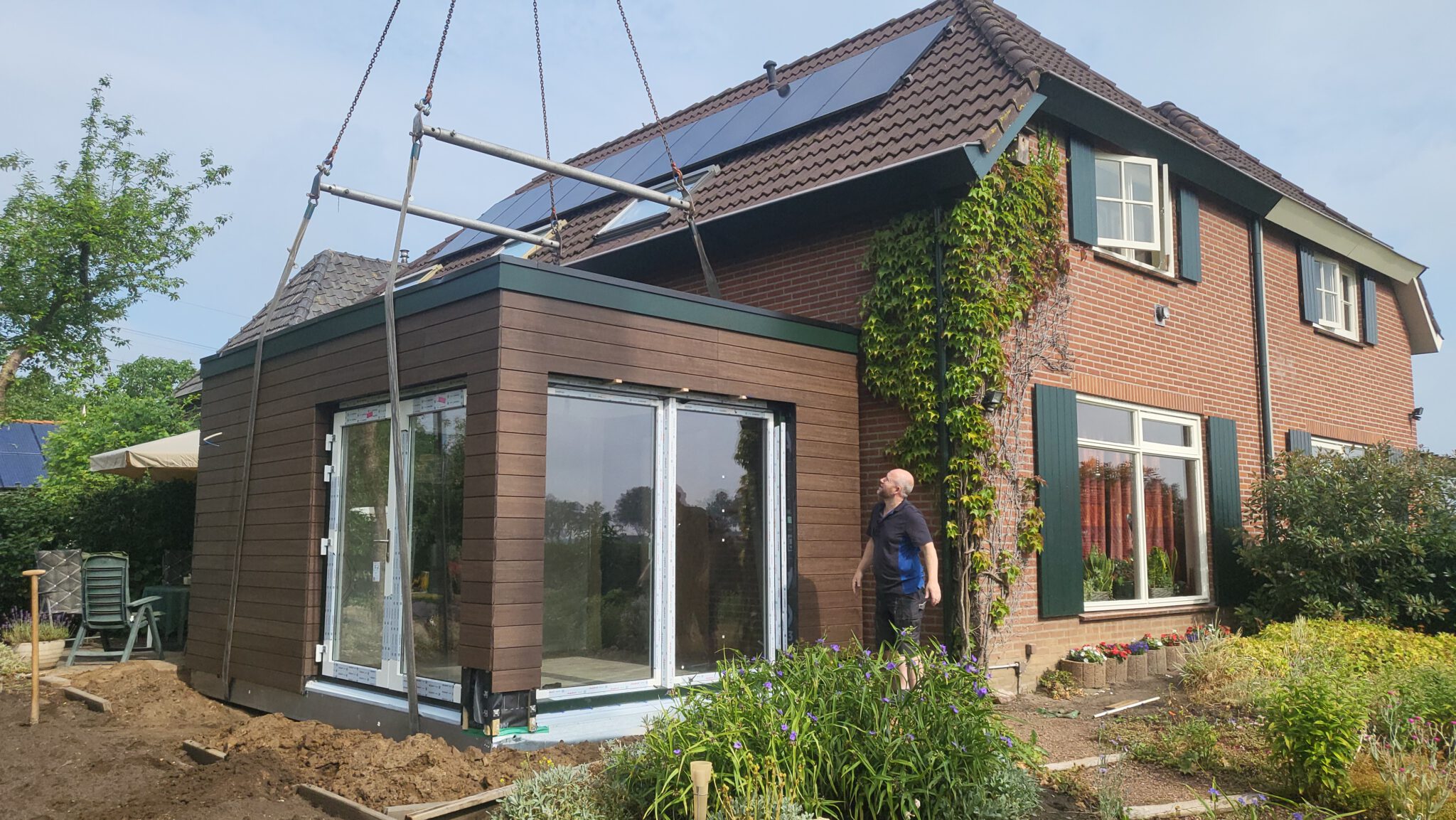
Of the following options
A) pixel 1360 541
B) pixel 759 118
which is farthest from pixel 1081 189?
pixel 1360 541

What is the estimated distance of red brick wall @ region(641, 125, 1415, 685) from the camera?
26.8ft

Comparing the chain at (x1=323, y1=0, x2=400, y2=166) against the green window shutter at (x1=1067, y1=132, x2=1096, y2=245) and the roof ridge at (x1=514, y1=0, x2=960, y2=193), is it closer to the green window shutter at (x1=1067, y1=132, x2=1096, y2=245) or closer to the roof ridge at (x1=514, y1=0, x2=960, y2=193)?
the roof ridge at (x1=514, y1=0, x2=960, y2=193)

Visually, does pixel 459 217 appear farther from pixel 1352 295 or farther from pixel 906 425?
pixel 1352 295

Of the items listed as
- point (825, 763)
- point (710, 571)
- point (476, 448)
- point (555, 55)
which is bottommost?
point (825, 763)

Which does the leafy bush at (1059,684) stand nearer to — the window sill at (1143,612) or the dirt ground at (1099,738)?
the dirt ground at (1099,738)

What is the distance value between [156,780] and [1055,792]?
4.84 metres

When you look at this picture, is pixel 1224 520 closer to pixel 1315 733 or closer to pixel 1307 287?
pixel 1307 287

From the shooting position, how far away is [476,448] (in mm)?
5844

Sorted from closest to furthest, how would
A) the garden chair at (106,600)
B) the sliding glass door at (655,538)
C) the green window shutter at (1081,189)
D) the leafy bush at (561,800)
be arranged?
the leafy bush at (561,800) < the sliding glass door at (655,538) < the green window shutter at (1081,189) < the garden chair at (106,600)

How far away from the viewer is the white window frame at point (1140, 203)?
9227mm

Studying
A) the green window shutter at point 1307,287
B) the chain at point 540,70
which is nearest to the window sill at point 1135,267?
the green window shutter at point 1307,287

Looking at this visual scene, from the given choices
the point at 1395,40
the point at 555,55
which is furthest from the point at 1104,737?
the point at 1395,40

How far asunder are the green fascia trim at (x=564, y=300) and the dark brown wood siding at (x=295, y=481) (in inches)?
3.5

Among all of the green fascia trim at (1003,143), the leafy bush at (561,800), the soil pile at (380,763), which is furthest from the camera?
the green fascia trim at (1003,143)
